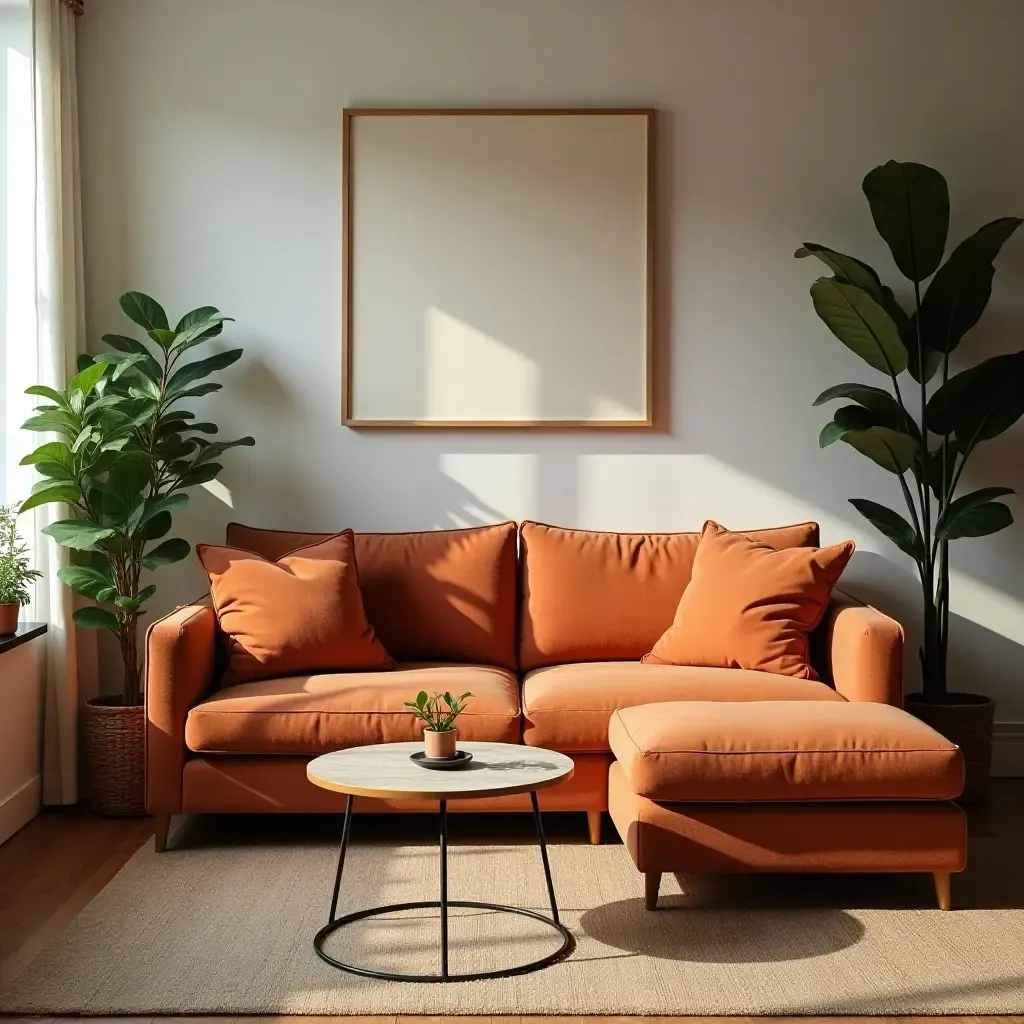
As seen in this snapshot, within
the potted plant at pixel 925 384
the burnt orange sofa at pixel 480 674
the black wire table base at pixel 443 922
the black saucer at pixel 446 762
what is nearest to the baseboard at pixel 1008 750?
the potted plant at pixel 925 384

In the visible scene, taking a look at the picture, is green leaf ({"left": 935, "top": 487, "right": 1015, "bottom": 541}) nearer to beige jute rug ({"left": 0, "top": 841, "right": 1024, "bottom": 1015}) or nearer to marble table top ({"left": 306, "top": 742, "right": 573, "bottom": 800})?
beige jute rug ({"left": 0, "top": 841, "right": 1024, "bottom": 1015})

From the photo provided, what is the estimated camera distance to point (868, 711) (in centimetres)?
319

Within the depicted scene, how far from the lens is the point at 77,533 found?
3.83 m

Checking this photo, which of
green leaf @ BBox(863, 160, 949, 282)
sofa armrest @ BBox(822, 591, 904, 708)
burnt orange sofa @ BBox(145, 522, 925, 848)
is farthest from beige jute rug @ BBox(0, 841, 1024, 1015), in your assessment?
green leaf @ BBox(863, 160, 949, 282)

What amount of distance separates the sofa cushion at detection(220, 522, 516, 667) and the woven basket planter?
694 mm

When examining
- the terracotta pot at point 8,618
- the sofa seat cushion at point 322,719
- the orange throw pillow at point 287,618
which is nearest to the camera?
the sofa seat cushion at point 322,719

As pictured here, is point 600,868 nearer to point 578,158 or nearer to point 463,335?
point 463,335

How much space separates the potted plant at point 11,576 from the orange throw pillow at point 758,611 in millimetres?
1919

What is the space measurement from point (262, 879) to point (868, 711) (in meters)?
1.62

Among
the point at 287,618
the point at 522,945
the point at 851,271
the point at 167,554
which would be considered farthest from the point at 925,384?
the point at 167,554

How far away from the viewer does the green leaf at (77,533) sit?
3.78 meters

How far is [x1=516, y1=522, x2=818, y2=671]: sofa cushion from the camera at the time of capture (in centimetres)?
409

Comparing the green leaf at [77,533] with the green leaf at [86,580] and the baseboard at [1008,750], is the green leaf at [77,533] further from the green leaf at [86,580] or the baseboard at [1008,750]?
the baseboard at [1008,750]

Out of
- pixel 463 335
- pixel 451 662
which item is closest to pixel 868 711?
pixel 451 662
